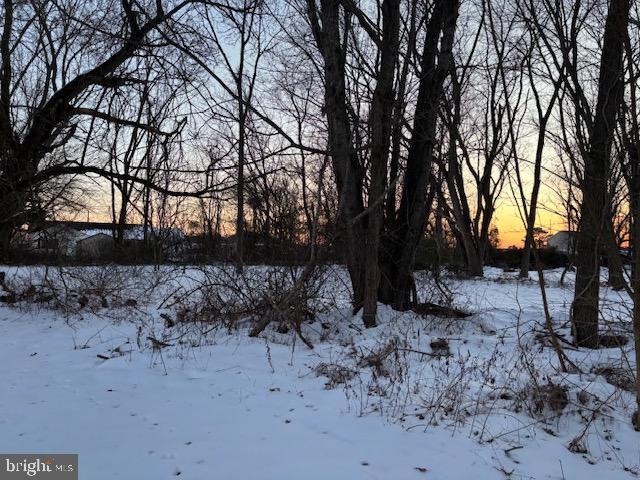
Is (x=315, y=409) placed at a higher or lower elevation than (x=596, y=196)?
lower

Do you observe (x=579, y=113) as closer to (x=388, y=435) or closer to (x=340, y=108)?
(x=388, y=435)

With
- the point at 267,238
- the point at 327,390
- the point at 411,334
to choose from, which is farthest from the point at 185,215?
the point at 327,390

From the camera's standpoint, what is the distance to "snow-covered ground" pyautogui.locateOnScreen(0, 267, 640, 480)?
2779 millimetres
